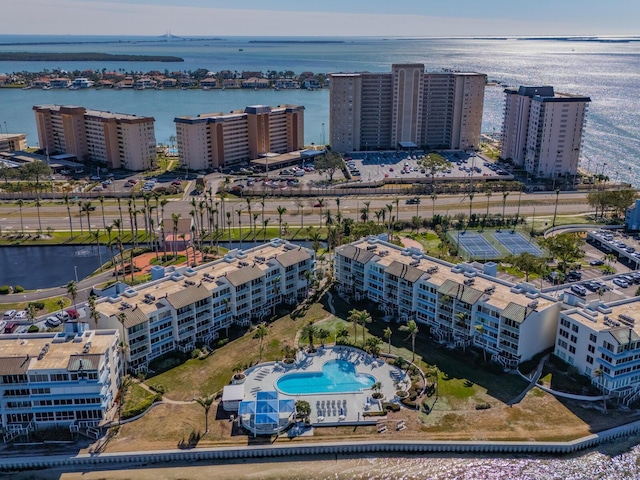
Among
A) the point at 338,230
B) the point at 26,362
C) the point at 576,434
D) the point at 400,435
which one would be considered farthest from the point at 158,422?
the point at 338,230

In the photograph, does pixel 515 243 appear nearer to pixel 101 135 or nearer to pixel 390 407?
pixel 390 407

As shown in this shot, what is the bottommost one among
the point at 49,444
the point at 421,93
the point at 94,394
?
the point at 49,444

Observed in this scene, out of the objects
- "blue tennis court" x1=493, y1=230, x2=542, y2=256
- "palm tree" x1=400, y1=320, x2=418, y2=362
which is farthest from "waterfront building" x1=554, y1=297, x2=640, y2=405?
"blue tennis court" x1=493, y1=230, x2=542, y2=256

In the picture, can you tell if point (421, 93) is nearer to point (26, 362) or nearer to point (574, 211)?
point (574, 211)

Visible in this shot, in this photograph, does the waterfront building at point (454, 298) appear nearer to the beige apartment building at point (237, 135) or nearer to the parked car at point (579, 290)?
the parked car at point (579, 290)

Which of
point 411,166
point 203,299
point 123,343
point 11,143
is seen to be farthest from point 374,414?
point 11,143

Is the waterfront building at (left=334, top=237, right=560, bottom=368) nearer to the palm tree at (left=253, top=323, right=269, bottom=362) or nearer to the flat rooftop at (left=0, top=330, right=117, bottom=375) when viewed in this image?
the palm tree at (left=253, top=323, right=269, bottom=362)
